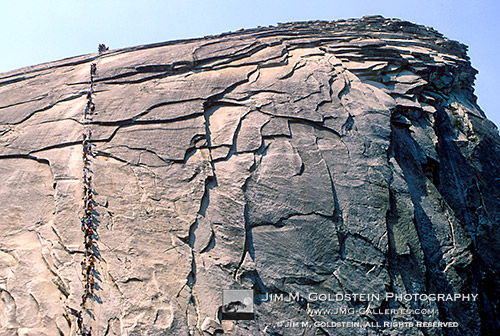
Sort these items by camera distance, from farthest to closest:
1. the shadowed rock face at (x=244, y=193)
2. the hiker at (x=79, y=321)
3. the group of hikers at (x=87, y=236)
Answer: the shadowed rock face at (x=244, y=193) < the group of hikers at (x=87, y=236) < the hiker at (x=79, y=321)

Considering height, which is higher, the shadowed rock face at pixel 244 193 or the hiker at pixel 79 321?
the shadowed rock face at pixel 244 193

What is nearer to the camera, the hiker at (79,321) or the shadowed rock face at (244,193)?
the hiker at (79,321)

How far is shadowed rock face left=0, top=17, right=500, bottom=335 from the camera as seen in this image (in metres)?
6.05

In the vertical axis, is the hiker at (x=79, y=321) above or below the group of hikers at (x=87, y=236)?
below

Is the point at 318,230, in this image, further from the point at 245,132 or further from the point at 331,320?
the point at 245,132

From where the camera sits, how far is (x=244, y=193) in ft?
22.5

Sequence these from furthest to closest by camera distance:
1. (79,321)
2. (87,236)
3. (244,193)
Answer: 1. (244,193)
2. (87,236)
3. (79,321)

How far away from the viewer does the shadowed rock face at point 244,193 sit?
6047 mm

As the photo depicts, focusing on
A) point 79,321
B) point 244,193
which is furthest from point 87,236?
point 244,193

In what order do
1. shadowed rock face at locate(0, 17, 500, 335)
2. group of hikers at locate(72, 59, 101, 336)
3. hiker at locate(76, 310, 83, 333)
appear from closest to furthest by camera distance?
1. hiker at locate(76, 310, 83, 333)
2. group of hikers at locate(72, 59, 101, 336)
3. shadowed rock face at locate(0, 17, 500, 335)

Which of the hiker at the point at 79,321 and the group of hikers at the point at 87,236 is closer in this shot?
the hiker at the point at 79,321

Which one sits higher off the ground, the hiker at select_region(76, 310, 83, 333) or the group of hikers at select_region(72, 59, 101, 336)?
the group of hikers at select_region(72, 59, 101, 336)

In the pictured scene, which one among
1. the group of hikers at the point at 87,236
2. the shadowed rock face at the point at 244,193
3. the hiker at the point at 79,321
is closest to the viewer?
the hiker at the point at 79,321

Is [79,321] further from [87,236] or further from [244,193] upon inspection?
[244,193]
